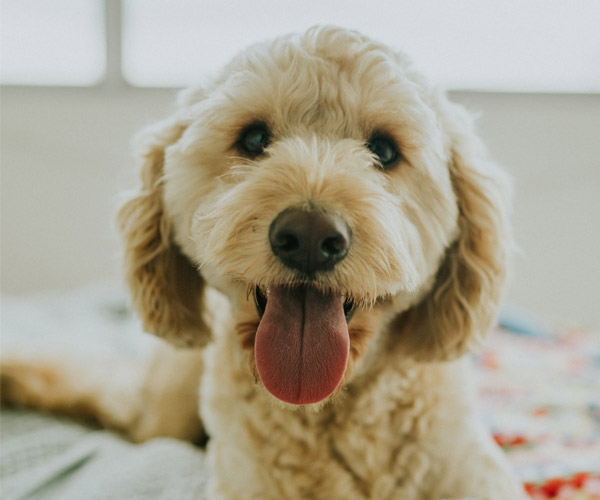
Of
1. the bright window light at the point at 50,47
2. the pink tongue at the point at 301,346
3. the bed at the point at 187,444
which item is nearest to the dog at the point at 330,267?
the pink tongue at the point at 301,346

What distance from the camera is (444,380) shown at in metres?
1.21

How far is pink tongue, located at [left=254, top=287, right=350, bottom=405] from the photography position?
3.06 feet

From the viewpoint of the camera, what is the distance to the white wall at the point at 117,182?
3236 millimetres

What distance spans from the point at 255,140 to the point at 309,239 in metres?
0.36

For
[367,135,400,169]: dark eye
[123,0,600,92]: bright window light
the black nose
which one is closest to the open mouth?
the black nose

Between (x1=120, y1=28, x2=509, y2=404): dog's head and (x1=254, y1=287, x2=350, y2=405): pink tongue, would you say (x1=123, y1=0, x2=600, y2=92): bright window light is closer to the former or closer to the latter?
(x1=120, y1=28, x2=509, y2=404): dog's head

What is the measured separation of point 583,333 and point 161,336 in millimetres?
1905

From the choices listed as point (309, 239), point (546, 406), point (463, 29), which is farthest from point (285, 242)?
point (463, 29)

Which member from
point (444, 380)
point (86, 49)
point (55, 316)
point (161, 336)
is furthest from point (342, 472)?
point (86, 49)

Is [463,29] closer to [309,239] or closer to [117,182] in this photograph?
[117,182]

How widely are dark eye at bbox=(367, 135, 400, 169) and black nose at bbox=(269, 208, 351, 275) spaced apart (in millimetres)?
294

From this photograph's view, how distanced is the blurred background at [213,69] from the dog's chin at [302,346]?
2.62 metres

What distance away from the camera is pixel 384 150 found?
109 centimetres

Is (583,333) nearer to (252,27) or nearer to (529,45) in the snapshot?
(529,45)
